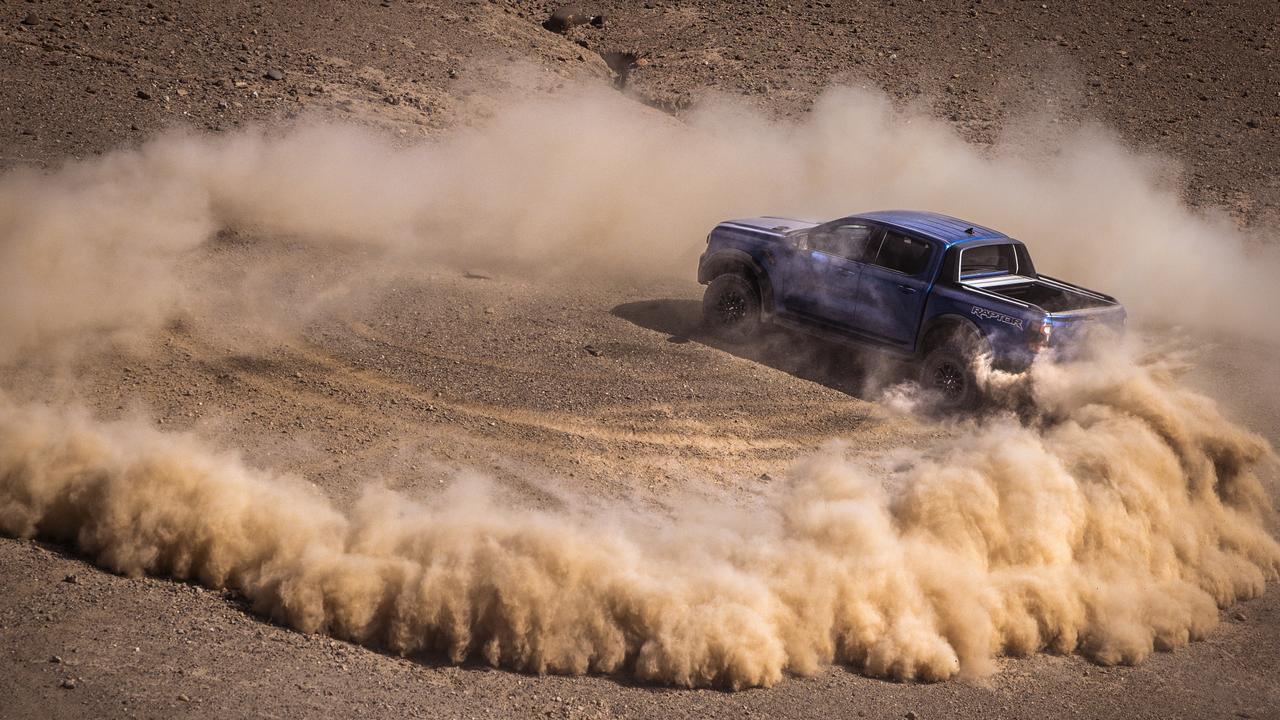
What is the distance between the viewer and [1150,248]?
17.3 meters

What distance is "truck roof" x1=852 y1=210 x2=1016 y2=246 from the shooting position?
12.1 m

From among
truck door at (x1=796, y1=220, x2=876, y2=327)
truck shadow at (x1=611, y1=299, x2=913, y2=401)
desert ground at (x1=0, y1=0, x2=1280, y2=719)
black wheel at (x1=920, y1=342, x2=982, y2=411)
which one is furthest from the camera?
truck shadow at (x1=611, y1=299, x2=913, y2=401)

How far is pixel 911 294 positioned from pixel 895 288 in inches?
8.0

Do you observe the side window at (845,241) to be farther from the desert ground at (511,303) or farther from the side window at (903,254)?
the desert ground at (511,303)

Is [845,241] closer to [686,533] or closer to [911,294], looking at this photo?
[911,294]

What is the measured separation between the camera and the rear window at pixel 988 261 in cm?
1208

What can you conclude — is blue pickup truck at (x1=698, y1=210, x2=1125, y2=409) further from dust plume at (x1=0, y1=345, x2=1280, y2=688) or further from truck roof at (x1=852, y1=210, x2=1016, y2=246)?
dust plume at (x1=0, y1=345, x2=1280, y2=688)

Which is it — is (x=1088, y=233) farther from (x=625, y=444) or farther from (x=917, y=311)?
(x=625, y=444)

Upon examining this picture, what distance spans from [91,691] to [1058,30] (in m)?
24.7

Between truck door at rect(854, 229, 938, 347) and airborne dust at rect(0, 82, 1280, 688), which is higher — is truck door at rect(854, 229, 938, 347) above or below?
above

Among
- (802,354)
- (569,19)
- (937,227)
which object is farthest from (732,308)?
(569,19)

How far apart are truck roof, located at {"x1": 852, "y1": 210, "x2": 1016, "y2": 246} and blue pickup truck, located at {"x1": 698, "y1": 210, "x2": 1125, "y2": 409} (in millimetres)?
16

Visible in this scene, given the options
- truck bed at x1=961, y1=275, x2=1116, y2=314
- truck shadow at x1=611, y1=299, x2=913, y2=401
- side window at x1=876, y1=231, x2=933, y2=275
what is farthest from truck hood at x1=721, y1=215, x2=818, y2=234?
truck bed at x1=961, y1=275, x2=1116, y2=314

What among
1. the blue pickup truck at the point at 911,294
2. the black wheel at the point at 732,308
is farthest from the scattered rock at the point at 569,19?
the black wheel at the point at 732,308
